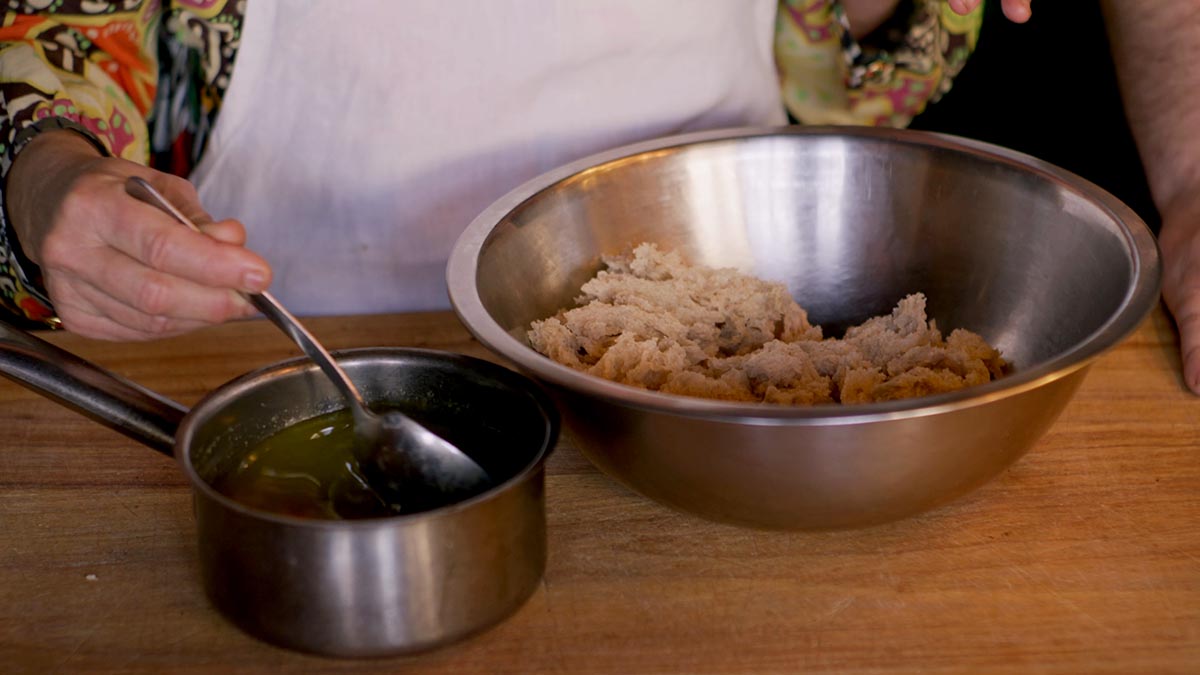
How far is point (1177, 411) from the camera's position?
0.86 metres

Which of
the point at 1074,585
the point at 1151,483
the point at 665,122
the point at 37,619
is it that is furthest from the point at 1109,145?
the point at 37,619

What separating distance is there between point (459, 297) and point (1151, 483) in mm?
473

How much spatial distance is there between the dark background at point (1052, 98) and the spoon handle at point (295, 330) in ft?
4.95

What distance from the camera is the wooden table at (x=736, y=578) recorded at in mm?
633

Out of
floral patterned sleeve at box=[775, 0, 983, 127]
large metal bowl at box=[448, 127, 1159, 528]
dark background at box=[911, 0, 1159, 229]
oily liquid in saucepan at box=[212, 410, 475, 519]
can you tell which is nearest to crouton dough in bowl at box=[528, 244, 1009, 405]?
large metal bowl at box=[448, 127, 1159, 528]

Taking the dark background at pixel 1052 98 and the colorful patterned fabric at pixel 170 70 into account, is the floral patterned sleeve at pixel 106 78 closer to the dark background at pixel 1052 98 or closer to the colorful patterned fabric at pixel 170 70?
the colorful patterned fabric at pixel 170 70

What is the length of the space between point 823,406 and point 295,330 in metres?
0.31

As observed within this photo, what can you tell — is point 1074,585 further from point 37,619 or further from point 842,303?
point 37,619

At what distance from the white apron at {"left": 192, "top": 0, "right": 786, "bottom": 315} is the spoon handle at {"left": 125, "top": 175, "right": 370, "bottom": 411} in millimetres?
334

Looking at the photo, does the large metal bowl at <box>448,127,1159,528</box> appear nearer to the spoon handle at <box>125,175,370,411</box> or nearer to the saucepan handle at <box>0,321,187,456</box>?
the spoon handle at <box>125,175,370,411</box>

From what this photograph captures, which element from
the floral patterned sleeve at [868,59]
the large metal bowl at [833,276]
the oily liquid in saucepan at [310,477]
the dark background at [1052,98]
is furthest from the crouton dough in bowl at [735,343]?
the dark background at [1052,98]

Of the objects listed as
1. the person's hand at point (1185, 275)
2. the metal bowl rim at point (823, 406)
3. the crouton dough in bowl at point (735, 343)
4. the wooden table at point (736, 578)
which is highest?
the metal bowl rim at point (823, 406)

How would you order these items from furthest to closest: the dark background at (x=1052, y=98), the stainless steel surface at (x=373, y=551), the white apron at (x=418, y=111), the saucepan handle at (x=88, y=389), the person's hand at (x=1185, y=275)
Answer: the dark background at (x=1052, y=98) → the white apron at (x=418, y=111) → the person's hand at (x=1185, y=275) → the saucepan handle at (x=88, y=389) → the stainless steel surface at (x=373, y=551)

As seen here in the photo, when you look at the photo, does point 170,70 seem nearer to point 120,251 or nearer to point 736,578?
point 120,251
